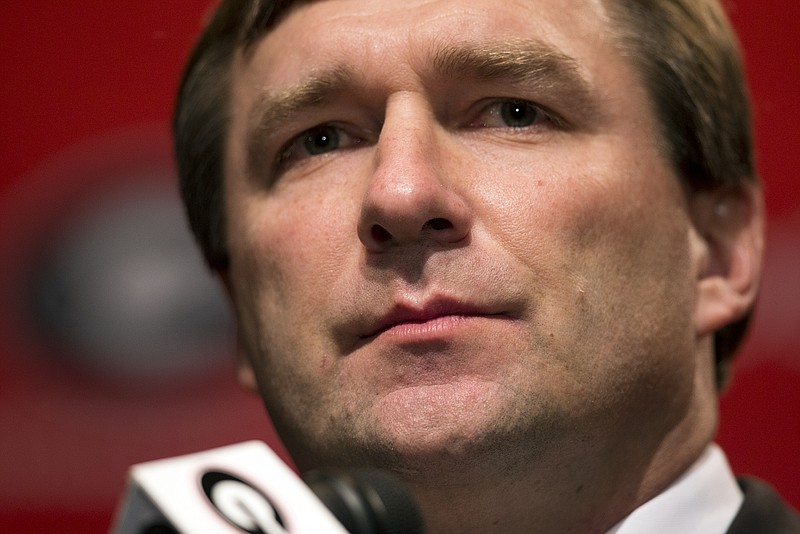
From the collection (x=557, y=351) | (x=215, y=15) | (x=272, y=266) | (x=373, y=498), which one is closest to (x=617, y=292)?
(x=557, y=351)

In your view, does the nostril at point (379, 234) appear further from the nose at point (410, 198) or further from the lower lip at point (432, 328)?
the lower lip at point (432, 328)

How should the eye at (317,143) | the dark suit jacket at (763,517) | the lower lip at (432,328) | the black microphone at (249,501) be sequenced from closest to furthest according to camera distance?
the black microphone at (249,501)
the lower lip at (432,328)
the dark suit jacket at (763,517)
the eye at (317,143)

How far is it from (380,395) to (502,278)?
0.22 m

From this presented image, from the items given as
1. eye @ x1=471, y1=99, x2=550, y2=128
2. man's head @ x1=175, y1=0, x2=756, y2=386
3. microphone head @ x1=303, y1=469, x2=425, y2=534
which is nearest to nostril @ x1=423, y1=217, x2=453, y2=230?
eye @ x1=471, y1=99, x2=550, y2=128

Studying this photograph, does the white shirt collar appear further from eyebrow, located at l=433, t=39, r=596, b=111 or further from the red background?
the red background

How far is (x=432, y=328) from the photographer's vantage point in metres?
1.32

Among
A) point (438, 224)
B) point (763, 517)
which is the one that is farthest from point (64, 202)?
point (763, 517)

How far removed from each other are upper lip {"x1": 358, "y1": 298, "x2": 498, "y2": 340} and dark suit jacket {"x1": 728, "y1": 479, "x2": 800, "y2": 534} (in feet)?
1.66

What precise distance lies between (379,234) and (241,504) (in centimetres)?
68

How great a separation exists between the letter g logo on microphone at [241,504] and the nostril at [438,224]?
25.0 inches

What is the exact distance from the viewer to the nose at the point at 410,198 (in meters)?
1.31

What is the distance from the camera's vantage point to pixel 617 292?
4.66 ft

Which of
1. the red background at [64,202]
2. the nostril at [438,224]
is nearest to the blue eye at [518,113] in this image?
the nostril at [438,224]

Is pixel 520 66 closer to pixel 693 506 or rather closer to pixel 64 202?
pixel 693 506
